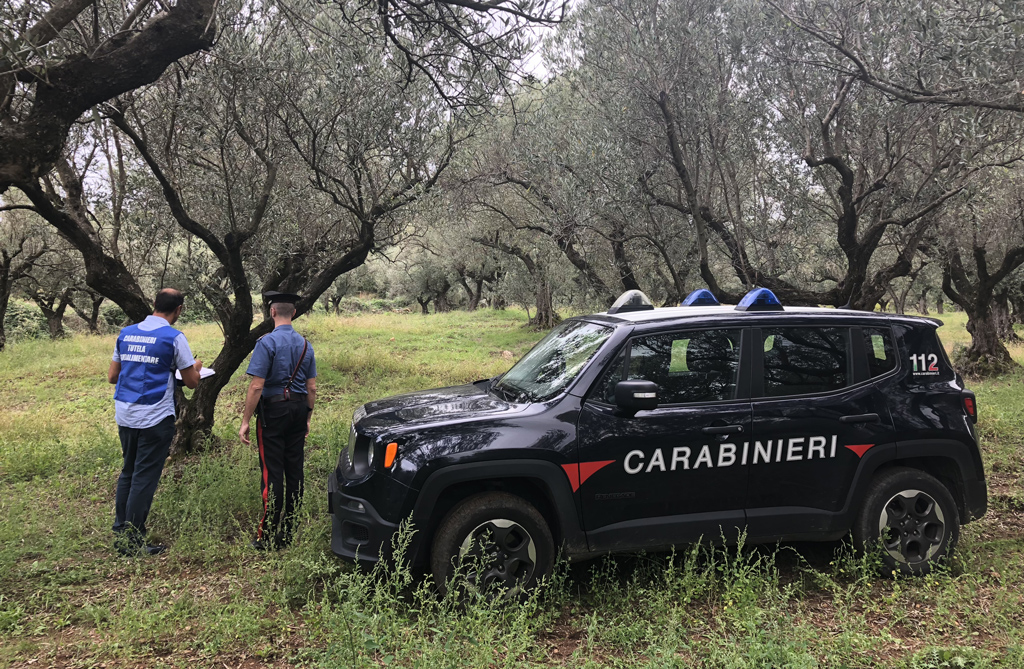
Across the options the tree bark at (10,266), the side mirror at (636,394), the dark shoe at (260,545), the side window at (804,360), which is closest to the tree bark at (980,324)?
the side window at (804,360)

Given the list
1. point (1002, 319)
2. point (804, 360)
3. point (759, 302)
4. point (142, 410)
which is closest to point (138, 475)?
point (142, 410)

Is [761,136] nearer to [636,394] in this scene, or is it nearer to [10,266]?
[636,394]

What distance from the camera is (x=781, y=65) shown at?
884 cm

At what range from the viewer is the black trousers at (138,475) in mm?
4742

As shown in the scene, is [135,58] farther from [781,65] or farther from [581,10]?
[781,65]

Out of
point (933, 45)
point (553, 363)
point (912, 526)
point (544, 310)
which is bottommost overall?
point (912, 526)

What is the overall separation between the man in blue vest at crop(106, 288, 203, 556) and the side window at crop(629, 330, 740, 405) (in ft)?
11.4

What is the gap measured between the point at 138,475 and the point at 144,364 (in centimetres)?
85

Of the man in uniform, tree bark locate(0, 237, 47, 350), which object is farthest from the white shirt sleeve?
tree bark locate(0, 237, 47, 350)

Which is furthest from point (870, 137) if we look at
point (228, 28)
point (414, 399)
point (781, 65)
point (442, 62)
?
point (228, 28)

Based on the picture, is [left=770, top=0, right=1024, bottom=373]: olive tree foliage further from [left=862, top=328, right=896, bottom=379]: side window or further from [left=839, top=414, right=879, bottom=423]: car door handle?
[left=839, top=414, right=879, bottom=423]: car door handle

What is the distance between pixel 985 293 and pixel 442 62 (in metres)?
14.0

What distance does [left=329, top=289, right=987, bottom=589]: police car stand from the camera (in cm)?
381

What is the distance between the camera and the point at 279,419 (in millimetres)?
4840
